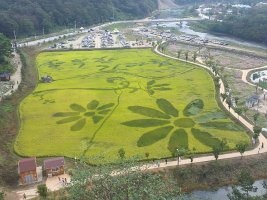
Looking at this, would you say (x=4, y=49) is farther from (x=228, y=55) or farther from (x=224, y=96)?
(x=228, y=55)

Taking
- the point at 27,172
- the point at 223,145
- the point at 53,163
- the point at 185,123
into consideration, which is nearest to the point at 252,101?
the point at 185,123

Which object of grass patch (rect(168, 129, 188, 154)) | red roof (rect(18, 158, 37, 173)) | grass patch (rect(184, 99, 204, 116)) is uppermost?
red roof (rect(18, 158, 37, 173))

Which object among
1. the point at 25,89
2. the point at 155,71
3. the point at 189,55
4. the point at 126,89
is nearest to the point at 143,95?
the point at 126,89

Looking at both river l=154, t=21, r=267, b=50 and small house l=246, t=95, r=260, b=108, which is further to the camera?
river l=154, t=21, r=267, b=50

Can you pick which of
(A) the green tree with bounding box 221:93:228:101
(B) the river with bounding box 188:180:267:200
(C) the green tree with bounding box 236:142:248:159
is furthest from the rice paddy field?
(B) the river with bounding box 188:180:267:200

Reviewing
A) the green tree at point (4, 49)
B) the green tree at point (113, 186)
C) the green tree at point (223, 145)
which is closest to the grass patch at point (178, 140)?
the green tree at point (223, 145)

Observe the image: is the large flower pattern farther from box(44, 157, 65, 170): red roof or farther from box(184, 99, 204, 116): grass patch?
box(44, 157, 65, 170): red roof
